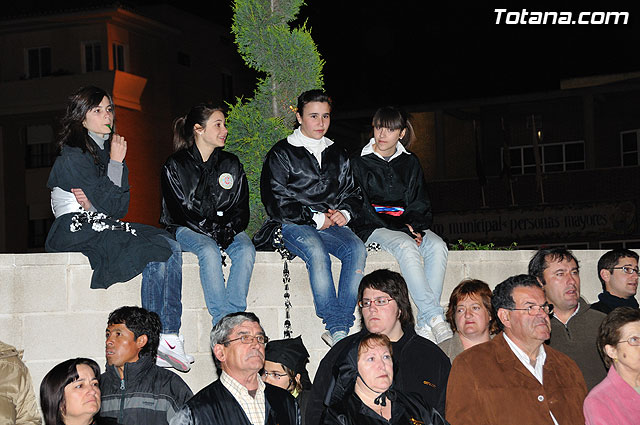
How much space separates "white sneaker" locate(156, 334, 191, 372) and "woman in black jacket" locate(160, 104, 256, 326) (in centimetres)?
43

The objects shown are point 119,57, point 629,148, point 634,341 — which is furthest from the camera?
point 119,57

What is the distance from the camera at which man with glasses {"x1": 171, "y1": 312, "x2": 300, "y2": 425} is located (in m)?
5.69

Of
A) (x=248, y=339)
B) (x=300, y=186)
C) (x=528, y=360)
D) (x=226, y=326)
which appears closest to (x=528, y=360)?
(x=528, y=360)

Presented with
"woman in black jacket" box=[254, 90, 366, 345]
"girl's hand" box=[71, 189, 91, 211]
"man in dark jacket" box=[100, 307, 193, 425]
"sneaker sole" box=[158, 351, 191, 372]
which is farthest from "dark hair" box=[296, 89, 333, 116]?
"man in dark jacket" box=[100, 307, 193, 425]

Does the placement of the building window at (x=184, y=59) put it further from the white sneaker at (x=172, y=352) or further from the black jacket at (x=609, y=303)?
the black jacket at (x=609, y=303)

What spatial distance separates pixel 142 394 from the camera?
6.56m

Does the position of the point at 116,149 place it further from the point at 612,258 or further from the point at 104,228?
the point at 612,258

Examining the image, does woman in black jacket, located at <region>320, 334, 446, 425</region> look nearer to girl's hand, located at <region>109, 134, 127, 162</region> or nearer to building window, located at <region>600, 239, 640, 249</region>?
girl's hand, located at <region>109, 134, 127, 162</region>

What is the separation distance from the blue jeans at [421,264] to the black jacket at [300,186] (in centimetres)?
44

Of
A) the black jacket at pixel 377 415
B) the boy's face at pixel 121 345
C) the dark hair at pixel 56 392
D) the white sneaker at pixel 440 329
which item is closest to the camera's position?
the black jacket at pixel 377 415

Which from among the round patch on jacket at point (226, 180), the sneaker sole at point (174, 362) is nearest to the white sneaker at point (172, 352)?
the sneaker sole at point (174, 362)

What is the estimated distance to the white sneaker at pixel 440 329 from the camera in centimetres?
847

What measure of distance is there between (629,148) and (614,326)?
88.8 ft

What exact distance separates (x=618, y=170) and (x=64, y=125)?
81.7ft
